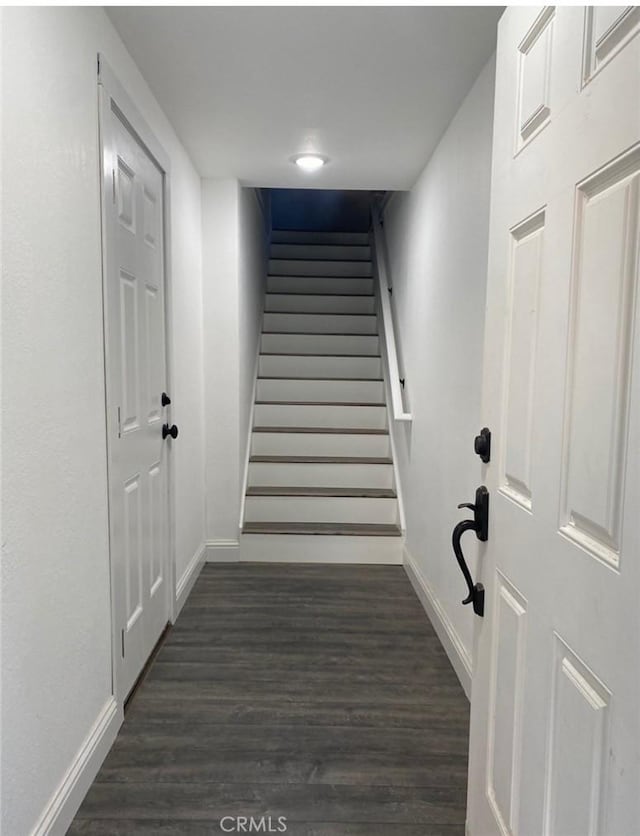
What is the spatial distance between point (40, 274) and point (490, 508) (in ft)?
3.70

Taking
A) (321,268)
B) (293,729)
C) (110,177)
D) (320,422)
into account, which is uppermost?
(321,268)

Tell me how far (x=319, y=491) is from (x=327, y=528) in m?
0.28

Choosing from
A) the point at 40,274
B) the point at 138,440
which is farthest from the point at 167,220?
the point at 40,274

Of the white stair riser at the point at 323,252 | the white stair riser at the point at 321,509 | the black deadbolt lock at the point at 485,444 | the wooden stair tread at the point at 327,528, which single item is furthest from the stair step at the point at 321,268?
the black deadbolt lock at the point at 485,444

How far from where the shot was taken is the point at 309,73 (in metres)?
1.88

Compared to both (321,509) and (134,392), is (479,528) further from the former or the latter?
(321,509)

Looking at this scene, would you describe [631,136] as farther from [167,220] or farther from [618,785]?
[167,220]

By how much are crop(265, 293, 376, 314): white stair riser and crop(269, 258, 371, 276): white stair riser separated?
0.50 meters

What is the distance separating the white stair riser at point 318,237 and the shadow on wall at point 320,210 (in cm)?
39

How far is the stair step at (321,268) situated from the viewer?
5.44 metres

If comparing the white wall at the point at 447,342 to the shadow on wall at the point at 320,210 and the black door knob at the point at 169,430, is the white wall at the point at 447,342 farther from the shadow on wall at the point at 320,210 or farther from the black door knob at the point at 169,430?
the shadow on wall at the point at 320,210

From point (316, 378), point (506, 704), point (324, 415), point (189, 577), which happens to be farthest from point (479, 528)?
point (316, 378)

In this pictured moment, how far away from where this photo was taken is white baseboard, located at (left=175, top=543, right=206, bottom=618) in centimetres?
260

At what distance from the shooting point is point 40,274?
1199mm
